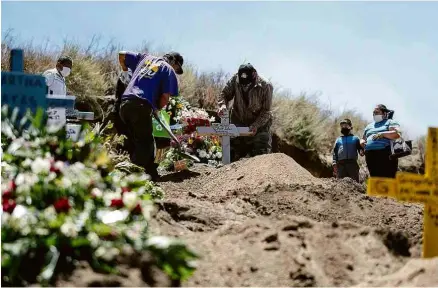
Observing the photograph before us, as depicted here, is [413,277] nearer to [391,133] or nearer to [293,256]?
[293,256]

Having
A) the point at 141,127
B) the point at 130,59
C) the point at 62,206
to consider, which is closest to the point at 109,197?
the point at 62,206

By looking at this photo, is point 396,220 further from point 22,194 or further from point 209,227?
point 22,194

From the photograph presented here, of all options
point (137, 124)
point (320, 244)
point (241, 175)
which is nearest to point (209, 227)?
point (320, 244)

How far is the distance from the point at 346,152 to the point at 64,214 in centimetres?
759

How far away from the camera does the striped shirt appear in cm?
1153

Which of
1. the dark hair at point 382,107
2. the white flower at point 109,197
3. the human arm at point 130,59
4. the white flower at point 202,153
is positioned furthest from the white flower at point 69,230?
the white flower at point 202,153

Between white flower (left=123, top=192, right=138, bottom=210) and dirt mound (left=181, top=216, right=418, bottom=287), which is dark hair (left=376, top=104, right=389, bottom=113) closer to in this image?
dirt mound (left=181, top=216, right=418, bottom=287)

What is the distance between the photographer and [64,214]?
396cm

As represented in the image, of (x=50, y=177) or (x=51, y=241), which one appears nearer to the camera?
(x=51, y=241)

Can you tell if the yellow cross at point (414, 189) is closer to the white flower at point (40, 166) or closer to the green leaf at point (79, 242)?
the green leaf at point (79, 242)

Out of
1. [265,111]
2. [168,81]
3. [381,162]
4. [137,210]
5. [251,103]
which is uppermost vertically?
[168,81]

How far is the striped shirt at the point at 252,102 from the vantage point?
11.5m

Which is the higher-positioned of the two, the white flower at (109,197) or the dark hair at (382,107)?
the dark hair at (382,107)

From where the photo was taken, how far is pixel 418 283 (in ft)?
12.6
